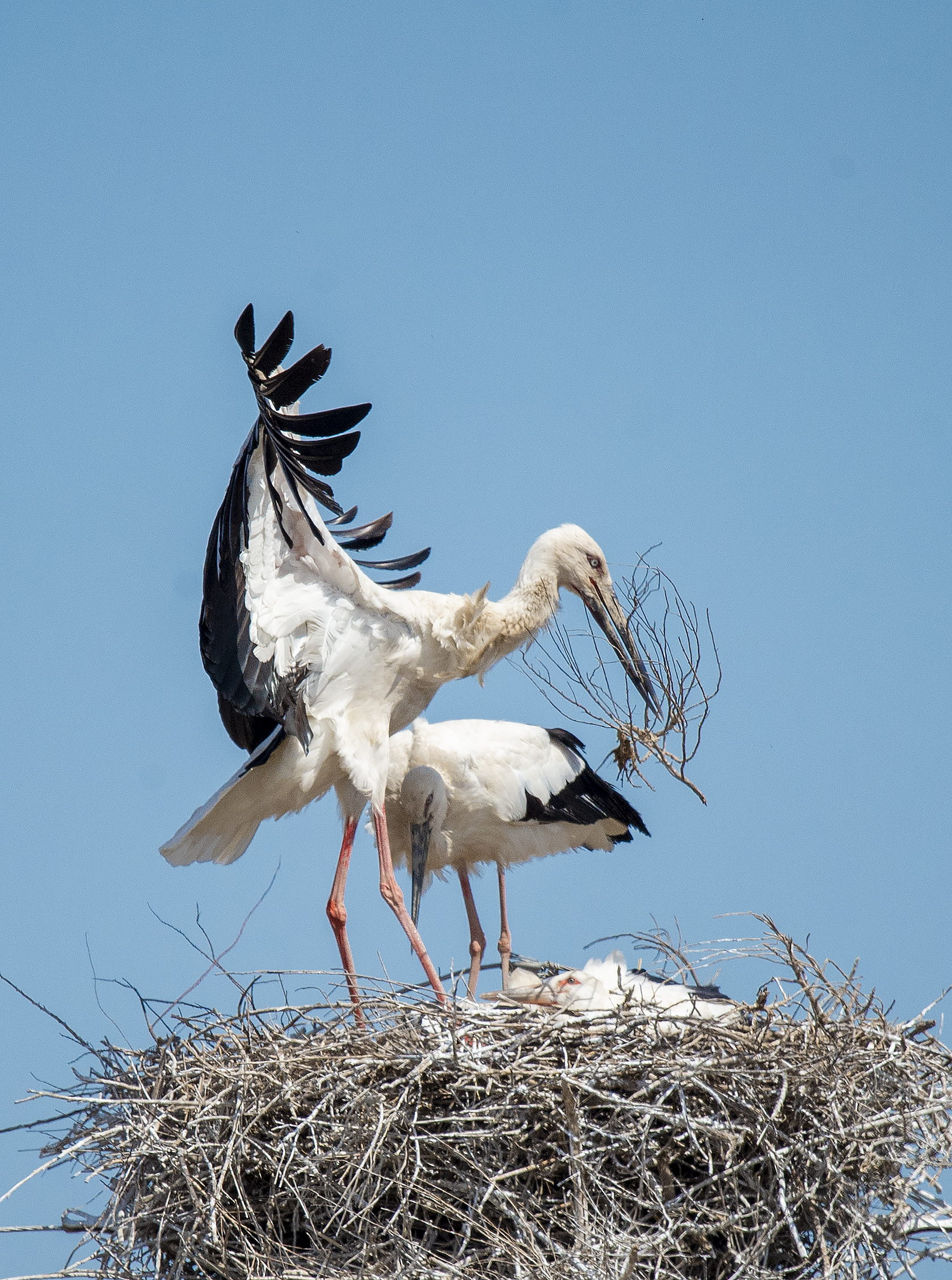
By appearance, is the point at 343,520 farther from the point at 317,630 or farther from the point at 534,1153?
the point at 534,1153

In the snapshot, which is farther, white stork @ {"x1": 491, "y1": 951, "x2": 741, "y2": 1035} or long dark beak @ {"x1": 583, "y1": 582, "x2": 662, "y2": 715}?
long dark beak @ {"x1": 583, "y1": 582, "x2": 662, "y2": 715}

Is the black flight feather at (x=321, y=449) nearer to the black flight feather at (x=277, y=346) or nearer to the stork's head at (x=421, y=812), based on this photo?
the black flight feather at (x=277, y=346)

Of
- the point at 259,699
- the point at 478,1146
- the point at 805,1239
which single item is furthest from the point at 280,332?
the point at 805,1239

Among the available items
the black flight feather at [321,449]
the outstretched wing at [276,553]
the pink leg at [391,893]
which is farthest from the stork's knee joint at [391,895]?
the black flight feather at [321,449]

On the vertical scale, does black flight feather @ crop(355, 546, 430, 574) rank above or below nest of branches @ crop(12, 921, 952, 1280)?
above

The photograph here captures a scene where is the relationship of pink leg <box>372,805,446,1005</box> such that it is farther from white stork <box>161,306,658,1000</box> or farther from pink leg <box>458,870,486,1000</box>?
pink leg <box>458,870,486,1000</box>

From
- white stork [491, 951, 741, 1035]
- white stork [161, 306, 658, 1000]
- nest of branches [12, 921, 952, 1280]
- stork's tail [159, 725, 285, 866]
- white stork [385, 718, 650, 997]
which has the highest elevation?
white stork [385, 718, 650, 997]

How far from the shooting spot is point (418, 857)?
820 centimetres

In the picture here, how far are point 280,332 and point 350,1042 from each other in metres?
2.55

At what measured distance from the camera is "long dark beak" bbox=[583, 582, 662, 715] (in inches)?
281

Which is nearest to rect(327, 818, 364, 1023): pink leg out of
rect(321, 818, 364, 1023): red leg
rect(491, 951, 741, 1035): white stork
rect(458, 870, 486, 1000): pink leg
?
rect(321, 818, 364, 1023): red leg

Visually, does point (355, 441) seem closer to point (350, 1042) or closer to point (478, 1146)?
point (350, 1042)

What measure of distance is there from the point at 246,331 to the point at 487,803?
335 centimetres

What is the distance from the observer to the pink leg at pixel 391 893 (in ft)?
22.3
